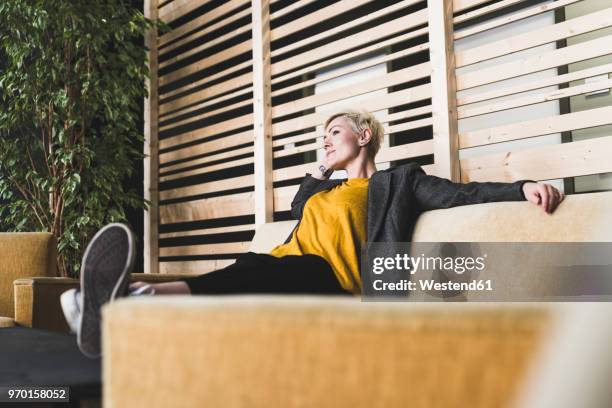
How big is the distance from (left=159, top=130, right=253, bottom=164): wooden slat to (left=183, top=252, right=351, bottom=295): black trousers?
5.58 feet

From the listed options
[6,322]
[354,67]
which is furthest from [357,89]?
[6,322]

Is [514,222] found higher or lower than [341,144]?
lower

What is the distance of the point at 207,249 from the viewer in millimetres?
4121

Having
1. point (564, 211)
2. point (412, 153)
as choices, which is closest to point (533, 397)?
point (564, 211)

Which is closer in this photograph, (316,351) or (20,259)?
(316,351)

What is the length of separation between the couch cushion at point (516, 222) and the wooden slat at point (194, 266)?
195cm

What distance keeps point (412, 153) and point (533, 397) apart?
256cm

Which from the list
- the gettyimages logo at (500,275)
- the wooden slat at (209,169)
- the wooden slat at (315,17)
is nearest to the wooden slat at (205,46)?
the wooden slat at (315,17)

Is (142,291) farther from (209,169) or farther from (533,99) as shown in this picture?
(209,169)

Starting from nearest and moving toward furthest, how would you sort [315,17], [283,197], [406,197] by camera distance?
1. [406,197]
2. [315,17]
3. [283,197]

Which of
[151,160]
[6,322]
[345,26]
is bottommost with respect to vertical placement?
[6,322]

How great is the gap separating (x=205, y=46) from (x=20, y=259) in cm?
192

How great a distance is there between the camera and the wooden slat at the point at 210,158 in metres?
3.92

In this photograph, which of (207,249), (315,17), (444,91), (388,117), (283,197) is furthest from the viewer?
(207,249)
